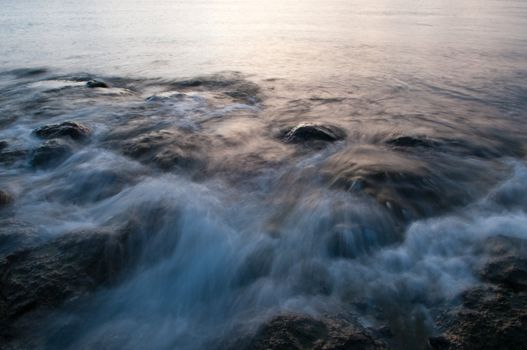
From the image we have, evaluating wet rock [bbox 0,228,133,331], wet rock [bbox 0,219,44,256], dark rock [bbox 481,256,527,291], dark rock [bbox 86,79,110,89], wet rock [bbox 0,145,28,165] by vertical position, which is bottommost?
dark rock [bbox 481,256,527,291]

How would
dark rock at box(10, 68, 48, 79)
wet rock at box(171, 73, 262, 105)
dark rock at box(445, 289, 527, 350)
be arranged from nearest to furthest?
dark rock at box(445, 289, 527, 350), wet rock at box(171, 73, 262, 105), dark rock at box(10, 68, 48, 79)

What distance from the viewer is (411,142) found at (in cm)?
757

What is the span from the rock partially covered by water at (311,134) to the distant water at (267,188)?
21 centimetres

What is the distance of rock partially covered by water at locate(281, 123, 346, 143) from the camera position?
7.81 meters

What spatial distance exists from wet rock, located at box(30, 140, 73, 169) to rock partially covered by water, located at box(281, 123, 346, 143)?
13.0 feet

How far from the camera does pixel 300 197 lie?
5.89 meters

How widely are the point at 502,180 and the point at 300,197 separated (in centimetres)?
310

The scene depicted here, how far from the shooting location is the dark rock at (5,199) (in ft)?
18.7

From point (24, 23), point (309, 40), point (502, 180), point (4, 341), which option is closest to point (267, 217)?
point (4, 341)

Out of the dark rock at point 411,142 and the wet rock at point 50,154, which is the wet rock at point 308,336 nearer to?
the dark rock at point 411,142

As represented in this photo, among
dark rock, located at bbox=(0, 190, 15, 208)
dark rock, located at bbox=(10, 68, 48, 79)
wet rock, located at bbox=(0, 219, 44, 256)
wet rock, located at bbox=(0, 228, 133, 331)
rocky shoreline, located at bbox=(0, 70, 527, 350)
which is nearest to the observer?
rocky shoreline, located at bbox=(0, 70, 527, 350)

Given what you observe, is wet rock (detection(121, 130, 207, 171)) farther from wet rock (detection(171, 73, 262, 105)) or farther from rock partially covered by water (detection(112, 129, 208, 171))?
wet rock (detection(171, 73, 262, 105))

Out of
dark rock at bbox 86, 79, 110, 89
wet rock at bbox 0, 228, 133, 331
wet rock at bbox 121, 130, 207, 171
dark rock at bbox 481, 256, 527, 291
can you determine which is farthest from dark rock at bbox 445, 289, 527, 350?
dark rock at bbox 86, 79, 110, 89

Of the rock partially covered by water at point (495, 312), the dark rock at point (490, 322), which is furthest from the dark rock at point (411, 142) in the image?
the dark rock at point (490, 322)
